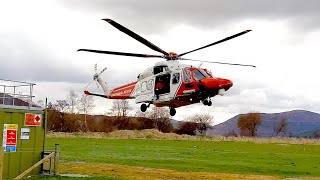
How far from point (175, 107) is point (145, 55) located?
3.94 metres

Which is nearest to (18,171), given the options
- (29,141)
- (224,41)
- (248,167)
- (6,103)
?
(29,141)

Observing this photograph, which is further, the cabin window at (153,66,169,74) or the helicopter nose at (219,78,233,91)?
the cabin window at (153,66,169,74)

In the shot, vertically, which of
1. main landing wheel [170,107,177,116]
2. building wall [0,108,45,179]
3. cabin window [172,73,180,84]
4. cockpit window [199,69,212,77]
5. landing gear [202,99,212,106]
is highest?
cockpit window [199,69,212,77]

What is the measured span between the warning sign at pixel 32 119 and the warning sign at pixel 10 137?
105 cm

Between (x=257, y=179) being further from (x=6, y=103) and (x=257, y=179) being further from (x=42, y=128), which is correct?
(x=6, y=103)

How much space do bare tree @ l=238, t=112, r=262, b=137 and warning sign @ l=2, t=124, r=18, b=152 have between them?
165579 mm

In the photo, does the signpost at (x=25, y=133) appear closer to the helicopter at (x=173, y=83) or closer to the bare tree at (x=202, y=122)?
the helicopter at (x=173, y=83)

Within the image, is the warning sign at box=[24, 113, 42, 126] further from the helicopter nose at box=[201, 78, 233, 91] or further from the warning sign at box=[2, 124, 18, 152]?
the helicopter nose at box=[201, 78, 233, 91]

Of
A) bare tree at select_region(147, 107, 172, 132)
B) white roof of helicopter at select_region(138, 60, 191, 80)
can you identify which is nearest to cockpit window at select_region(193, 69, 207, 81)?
white roof of helicopter at select_region(138, 60, 191, 80)

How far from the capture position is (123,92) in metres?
37.2

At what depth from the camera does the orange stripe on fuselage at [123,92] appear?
119 ft

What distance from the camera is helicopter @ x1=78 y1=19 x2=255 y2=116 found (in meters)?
30.3

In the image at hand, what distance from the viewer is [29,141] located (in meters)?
33.9

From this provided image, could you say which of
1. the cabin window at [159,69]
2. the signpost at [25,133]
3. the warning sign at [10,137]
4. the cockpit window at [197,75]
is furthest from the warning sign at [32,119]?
the cockpit window at [197,75]
